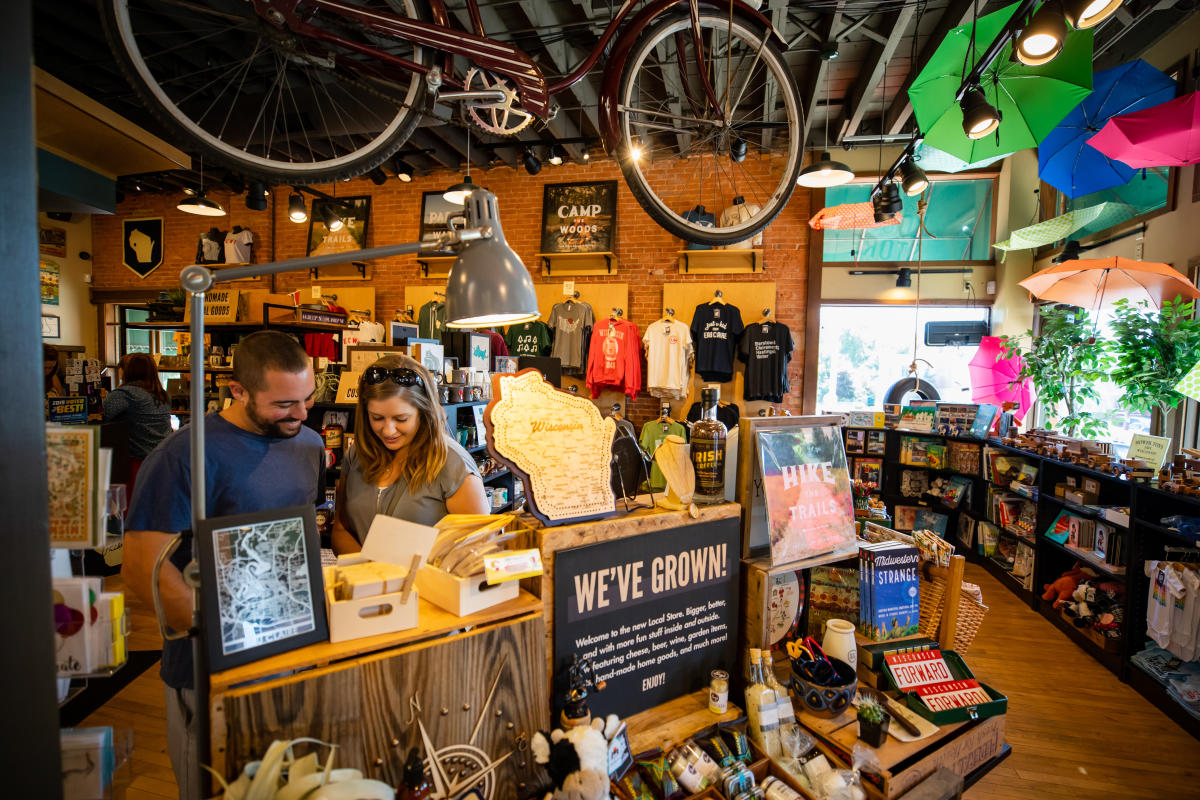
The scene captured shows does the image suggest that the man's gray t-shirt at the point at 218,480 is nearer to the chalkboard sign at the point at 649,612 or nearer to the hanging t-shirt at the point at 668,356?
the chalkboard sign at the point at 649,612

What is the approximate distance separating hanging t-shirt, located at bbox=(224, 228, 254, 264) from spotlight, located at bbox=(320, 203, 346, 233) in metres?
1.14

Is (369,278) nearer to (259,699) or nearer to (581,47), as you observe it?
(581,47)

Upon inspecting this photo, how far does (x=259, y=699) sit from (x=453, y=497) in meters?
0.73

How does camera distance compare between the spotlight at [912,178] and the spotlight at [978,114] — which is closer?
the spotlight at [978,114]

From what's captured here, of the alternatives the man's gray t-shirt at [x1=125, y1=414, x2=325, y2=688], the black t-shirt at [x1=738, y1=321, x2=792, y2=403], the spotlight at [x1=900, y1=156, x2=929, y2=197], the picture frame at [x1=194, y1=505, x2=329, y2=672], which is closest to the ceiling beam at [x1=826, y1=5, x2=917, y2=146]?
the spotlight at [x1=900, y1=156, x2=929, y2=197]

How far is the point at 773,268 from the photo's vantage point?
18.5 feet

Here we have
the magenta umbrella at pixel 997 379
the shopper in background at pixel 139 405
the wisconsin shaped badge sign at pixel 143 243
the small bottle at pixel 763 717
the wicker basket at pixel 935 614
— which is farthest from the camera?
the magenta umbrella at pixel 997 379

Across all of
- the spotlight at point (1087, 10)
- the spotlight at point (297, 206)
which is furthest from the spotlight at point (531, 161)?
the spotlight at point (1087, 10)

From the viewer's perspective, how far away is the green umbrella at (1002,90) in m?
2.64

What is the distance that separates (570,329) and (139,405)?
378cm

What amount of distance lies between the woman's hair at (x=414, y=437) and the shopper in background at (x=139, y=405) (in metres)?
3.70

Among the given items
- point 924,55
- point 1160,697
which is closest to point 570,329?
point 924,55

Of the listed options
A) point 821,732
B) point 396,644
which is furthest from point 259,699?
point 821,732

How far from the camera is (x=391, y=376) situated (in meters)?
1.49
